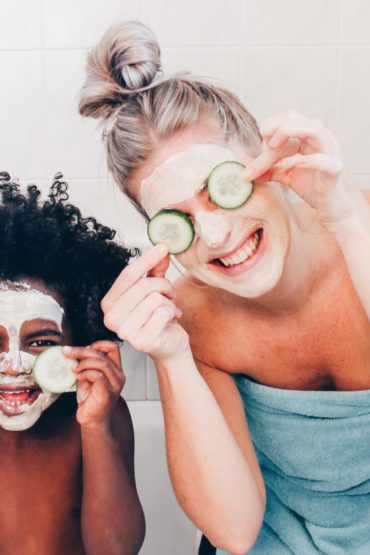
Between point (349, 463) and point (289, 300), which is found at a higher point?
point (289, 300)

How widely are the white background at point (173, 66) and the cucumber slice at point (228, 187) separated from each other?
2.44 feet

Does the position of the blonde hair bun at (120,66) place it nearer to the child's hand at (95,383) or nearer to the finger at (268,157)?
the finger at (268,157)

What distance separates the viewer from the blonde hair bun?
35.6 inches

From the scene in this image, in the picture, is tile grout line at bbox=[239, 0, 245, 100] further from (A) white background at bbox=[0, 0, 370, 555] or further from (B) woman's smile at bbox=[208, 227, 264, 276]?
(B) woman's smile at bbox=[208, 227, 264, 276]

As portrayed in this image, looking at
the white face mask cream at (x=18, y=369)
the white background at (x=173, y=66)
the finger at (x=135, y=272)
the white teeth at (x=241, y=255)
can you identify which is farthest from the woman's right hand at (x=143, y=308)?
the white background at (x=173, y=66)

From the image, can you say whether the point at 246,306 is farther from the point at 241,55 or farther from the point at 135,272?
the point at 241,55

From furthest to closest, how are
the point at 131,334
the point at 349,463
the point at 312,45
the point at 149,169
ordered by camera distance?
the point at 312,45, the point at 349,463, the point at 149,169, the point at 131,334

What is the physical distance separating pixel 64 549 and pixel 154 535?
1.27ft

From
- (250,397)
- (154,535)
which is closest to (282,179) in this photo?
(250,397)

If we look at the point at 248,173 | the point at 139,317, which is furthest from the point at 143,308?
the point at 248,173

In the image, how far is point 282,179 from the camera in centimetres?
87

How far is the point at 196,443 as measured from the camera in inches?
35.9

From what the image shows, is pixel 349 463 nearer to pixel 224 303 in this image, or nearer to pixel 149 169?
pixel 224 303

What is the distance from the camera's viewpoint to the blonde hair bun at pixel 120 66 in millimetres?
905
